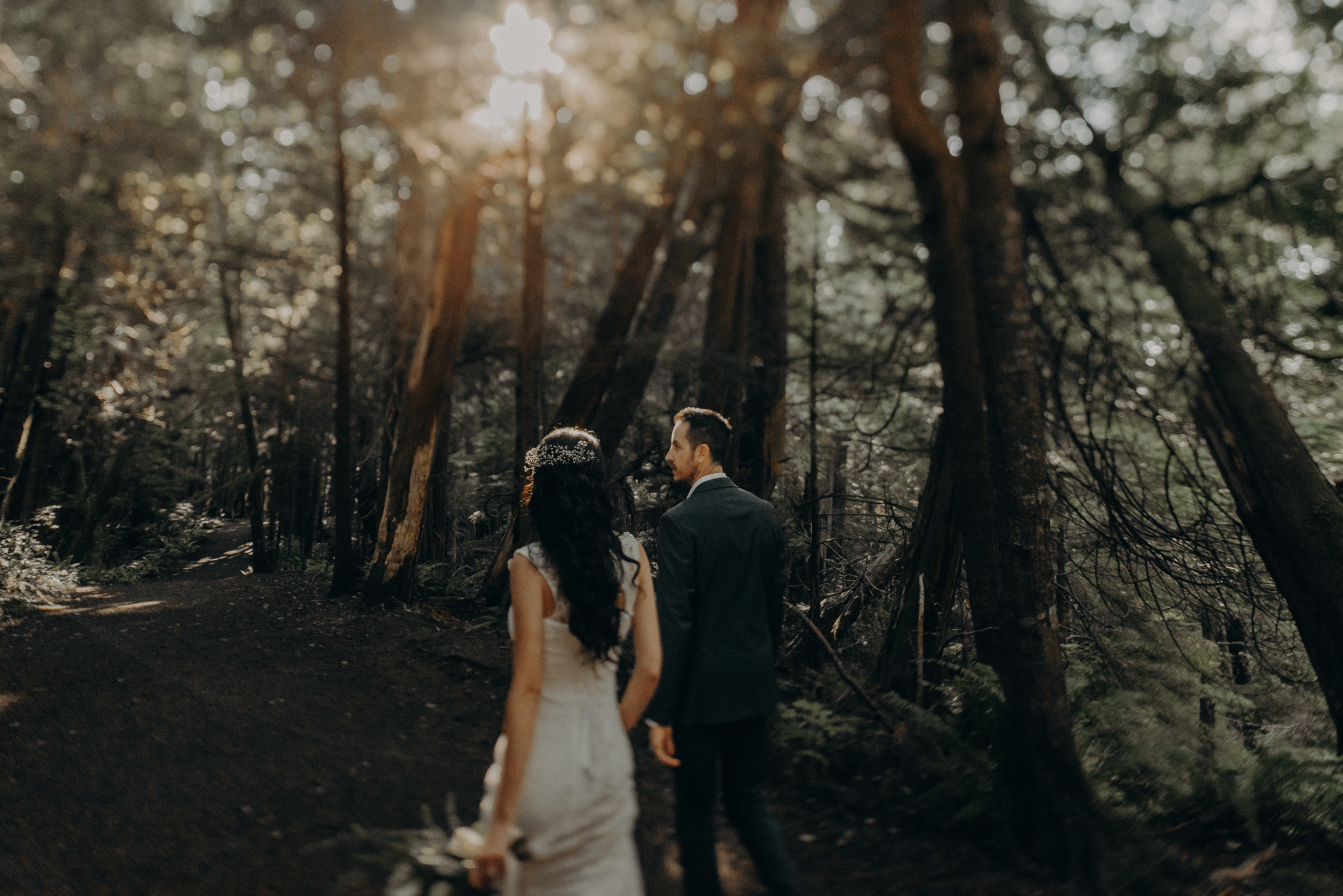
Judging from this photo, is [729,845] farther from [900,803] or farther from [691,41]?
[691,41]

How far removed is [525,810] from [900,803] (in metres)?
3.28

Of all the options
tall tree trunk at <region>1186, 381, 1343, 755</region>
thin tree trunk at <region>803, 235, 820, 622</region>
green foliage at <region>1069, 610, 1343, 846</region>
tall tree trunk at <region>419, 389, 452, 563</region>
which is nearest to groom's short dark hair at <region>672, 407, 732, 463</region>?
green foliage at <region>1069, 610, 1343, 846</region>

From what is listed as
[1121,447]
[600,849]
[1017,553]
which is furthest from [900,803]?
[1121,447]

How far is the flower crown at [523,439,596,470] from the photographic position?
2750mm

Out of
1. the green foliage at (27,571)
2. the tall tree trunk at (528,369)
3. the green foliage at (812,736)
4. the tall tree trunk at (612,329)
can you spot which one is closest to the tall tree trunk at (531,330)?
the tall tree trunk at (528,369)

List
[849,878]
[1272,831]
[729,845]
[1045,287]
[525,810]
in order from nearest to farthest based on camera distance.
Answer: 1. [525,810]
2. [849,878]
3. [729,845]
4. [1272,831]
5. [1045,287]

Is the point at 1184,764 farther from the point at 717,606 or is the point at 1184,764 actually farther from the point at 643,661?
the point at 643,661

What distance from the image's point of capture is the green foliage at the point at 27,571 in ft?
40.0

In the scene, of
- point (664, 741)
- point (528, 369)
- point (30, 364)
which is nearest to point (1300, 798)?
point (664, 741)

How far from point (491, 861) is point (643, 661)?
776 mm

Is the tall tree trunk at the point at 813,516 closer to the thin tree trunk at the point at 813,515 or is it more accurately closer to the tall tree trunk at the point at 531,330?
the thin tree trunk at the point at 813,515

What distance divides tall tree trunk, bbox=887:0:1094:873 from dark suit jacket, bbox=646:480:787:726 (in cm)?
195

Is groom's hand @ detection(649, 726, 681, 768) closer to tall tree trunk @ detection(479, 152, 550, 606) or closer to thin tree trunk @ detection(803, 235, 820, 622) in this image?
thin tree trunk @ detection(803, 235, 820, 622)

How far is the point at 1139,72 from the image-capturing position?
7.95m
